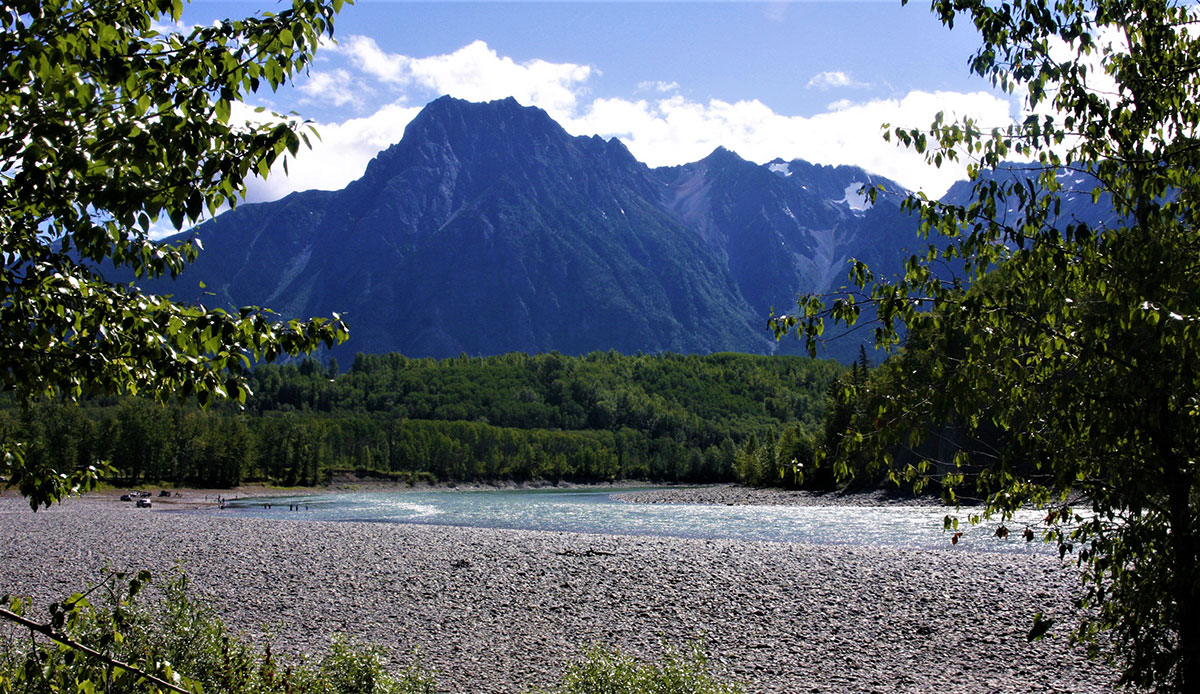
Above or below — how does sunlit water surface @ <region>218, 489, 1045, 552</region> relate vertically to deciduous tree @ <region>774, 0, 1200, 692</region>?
below

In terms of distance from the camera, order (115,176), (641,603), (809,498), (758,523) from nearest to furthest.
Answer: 1. (115,176)
2. (641,603)
3. (758,523)
4. (809,498)

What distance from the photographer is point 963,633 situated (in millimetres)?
20922

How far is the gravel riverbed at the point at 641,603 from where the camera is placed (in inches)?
713

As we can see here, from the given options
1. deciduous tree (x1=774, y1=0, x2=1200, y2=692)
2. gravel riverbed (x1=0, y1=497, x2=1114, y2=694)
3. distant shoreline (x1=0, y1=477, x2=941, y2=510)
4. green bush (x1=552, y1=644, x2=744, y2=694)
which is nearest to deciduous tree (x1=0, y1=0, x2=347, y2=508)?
deciduous tree (x1=774, y1=0, x2=1200, y2=692)

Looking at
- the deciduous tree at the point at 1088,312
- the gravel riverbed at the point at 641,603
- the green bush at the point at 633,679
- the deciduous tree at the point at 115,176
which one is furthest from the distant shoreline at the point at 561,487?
the deciduous tree at the point at 115,176

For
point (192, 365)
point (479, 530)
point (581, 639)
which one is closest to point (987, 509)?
point (192, 365)

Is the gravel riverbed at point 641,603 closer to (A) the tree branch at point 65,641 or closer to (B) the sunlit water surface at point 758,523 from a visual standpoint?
(B) the sunlit water surface at point 758,523

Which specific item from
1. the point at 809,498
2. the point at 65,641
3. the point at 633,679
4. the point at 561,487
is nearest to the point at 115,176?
the point at 65,641

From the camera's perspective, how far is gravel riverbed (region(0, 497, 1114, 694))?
18109 mm

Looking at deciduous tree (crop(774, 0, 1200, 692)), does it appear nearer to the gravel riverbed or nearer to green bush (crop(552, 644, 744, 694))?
green bush (crop(552, 644, 744, 694))

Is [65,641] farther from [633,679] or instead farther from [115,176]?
[633,679]

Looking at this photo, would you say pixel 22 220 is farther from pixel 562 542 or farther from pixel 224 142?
pixel 562 542

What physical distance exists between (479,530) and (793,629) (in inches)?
1220

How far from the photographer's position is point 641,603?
82.5 feet
